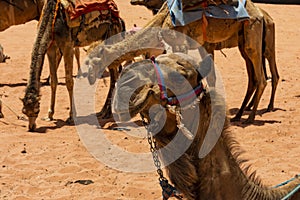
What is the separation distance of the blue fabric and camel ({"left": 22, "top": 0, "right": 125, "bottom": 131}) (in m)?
1.67

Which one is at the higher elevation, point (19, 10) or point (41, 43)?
point (41, 43)

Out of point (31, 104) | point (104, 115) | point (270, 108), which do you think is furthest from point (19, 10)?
point (270, 108)

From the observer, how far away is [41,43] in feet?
29.1

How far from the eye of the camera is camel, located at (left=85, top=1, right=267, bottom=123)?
24.6ft

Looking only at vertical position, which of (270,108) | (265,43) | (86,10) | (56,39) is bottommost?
(270,108)

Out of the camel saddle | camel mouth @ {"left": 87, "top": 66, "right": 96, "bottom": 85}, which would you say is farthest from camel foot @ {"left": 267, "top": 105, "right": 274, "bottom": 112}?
camel mouth @ {"left": 87, "top": 66, "right": 96, "bottom": 85}

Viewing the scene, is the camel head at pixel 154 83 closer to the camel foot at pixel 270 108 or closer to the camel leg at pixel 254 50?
the camel leg at pixel 254 50

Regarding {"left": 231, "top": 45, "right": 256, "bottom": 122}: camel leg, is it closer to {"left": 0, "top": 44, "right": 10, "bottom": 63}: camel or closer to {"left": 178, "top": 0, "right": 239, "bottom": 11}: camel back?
{"left": 178, "top": 0, "right": 239, "bottom": 11}: camel back

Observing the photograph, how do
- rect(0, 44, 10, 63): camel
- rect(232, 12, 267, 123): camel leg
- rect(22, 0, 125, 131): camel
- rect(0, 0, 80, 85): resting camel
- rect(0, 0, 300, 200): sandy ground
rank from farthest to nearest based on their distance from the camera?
rect(0, 44, 10, 63): camel → rect(0, 0, 80, 85): resting camel → rect(232, 12, 267, 123): camel leg → rect(22, 0, 125, 131): camel → rect(0, 0, 300, 200): sandy ground

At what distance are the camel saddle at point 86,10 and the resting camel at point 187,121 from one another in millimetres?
6279

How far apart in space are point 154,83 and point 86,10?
649cm

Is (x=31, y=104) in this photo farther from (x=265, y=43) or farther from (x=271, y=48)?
(x=271, y=48)

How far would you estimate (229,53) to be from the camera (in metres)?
14.7

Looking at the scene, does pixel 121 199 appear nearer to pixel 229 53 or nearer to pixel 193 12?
pixel 193 12
